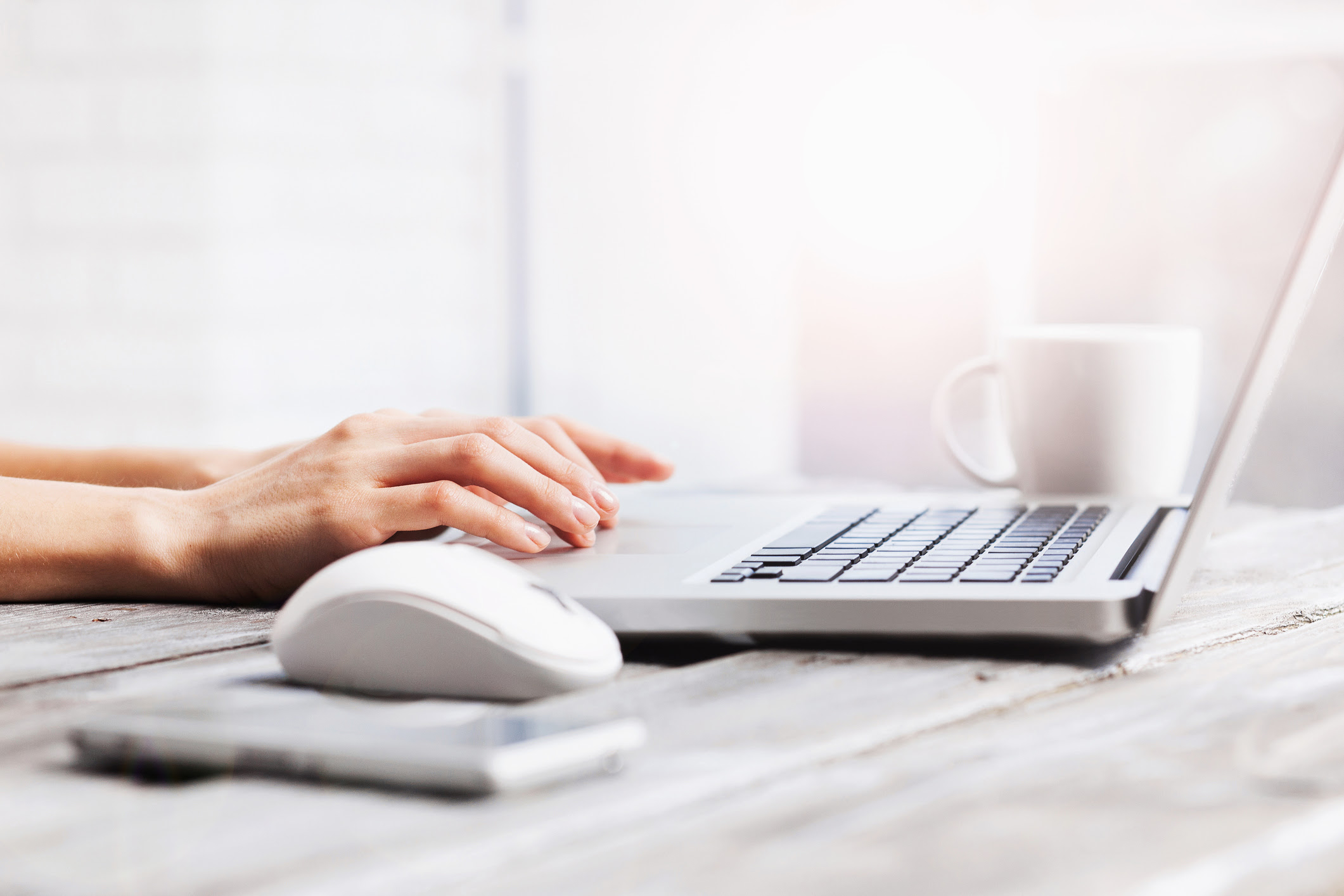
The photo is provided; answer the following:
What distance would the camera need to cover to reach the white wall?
2.23 m

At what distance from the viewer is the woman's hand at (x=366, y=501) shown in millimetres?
616

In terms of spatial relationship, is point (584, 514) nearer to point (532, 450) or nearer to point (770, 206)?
point (532, 450)

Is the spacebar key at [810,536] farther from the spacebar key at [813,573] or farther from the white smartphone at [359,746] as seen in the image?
the white smartphone at [359,746]

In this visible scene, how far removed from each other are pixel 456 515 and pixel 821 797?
0.32 meters

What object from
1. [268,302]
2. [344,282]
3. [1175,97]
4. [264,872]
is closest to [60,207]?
[268,302]

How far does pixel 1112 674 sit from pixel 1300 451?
313 centimetres

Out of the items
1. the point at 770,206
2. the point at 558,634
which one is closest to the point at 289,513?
the point at 558,634

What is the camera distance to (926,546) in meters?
0.61

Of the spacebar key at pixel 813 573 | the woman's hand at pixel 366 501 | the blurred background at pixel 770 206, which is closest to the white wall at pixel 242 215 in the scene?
the blurred background at pixel 770 206

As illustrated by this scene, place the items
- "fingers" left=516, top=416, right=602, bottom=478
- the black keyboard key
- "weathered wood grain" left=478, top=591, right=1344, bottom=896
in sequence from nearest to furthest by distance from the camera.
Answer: "weathered wood grain" left=478, top=591, right=1344, bottom=896 → the black keyboard key → "fingers" left=516, top=416, right=602, bottom=478

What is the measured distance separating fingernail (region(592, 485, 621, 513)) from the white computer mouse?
21 centimetres

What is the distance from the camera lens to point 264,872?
0.28 meters

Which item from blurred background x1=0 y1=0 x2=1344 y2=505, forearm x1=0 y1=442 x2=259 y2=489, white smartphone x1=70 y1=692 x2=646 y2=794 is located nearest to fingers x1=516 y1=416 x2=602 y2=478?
forearm x1=0 y1=442 x2=259 y2=489

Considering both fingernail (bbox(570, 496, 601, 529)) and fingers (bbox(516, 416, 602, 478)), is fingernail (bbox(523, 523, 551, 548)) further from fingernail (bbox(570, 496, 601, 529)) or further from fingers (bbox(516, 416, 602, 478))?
fingers (bbox(516, 416, 602, 478))
